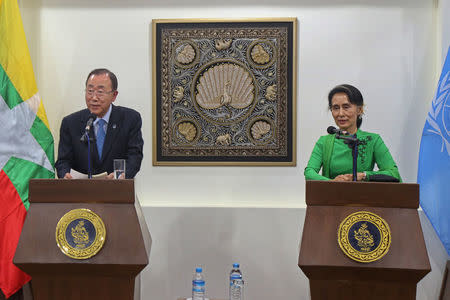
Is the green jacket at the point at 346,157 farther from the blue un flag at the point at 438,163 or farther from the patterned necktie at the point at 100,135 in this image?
the patterned necktie at the point at 100,135

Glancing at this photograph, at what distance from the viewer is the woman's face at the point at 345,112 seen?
2918 mm

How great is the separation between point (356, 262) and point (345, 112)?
0.99m

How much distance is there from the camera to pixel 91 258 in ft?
7.91

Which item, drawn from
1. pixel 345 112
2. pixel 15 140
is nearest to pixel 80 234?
pixel 15 140

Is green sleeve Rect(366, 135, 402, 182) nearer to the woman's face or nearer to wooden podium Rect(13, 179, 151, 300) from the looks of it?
the woman's face

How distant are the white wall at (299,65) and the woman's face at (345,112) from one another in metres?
1.04

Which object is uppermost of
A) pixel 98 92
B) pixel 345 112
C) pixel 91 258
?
pixel 98 92

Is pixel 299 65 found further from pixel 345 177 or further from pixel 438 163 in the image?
pixel 345 177

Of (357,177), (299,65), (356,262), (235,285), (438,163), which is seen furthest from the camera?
(299,65)

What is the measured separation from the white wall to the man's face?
880 mm

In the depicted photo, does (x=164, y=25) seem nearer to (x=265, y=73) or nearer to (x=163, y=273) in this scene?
(x=265, y=73)

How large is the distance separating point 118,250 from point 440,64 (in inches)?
112

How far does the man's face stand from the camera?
3.14 meters

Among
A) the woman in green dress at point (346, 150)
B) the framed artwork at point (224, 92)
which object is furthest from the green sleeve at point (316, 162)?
the framed artwork at point (224, 92)
